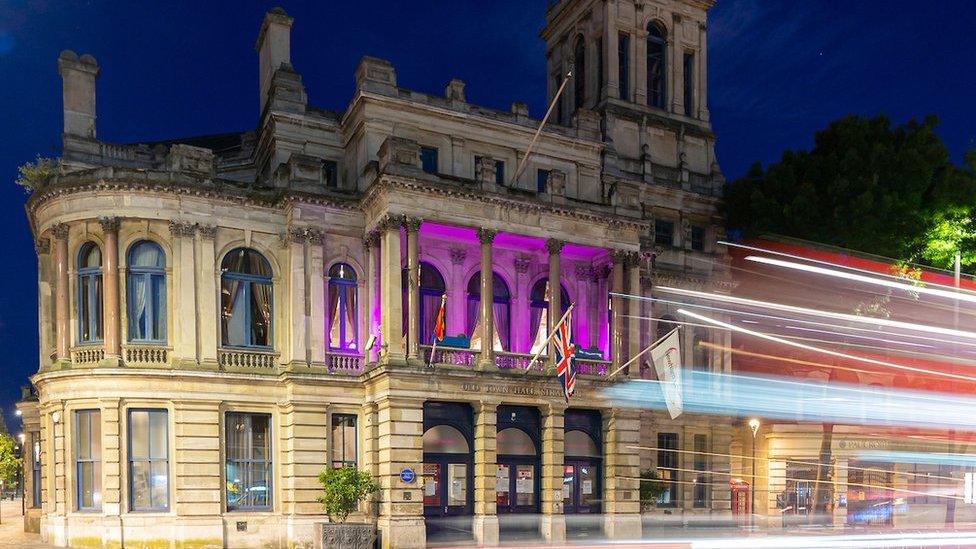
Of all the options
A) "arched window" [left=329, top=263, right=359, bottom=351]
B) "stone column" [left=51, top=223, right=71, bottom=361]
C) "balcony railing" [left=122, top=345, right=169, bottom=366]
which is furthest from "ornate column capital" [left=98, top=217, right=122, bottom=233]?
"arched window" [left=329, top=263, right=359, bottom=351]

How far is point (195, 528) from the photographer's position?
29.2m

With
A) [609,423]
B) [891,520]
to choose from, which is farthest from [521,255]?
[891,520]

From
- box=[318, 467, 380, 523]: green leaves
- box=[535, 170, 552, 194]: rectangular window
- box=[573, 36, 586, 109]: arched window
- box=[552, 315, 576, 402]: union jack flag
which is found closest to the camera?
box=[318, 467, 380, 523]: green leaves

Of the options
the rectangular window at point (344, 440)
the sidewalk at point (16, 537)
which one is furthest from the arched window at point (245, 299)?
the sidewalk at point (16, 537)

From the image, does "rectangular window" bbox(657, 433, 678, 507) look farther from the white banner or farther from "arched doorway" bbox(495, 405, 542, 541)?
the white banner

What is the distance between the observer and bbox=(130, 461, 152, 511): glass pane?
29.2m

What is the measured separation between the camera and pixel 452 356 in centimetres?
3153

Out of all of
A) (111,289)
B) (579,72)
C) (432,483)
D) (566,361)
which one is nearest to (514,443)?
(432,483)

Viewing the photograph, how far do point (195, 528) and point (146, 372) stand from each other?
579 cm

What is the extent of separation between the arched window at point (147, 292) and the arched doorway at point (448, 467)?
10.4 metres

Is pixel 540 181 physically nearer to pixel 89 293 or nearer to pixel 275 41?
pixel 275 41

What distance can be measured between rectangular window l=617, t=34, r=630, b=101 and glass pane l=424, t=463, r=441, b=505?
2301cm

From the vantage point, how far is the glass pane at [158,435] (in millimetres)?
29623

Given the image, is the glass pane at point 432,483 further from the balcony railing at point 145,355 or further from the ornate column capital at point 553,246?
the balcony railing at point 145,355
